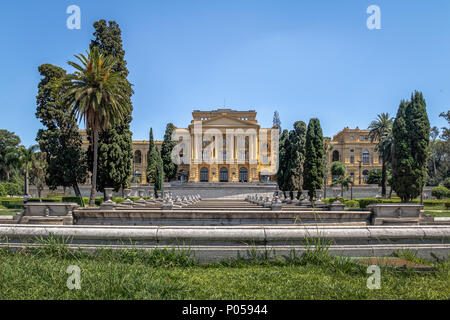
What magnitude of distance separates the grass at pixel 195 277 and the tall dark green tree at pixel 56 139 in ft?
98.8

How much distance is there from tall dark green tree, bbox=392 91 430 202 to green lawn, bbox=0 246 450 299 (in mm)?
30834

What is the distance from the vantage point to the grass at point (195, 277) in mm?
3953

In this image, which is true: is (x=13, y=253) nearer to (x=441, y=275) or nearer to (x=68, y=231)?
(x=68, y=231)

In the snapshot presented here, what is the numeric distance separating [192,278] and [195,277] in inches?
2.1

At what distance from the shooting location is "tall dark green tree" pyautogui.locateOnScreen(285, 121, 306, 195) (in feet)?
145

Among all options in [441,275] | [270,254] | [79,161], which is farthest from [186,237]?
[79,161]

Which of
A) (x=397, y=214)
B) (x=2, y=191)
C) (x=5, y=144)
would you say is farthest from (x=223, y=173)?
(x=397, y=214)

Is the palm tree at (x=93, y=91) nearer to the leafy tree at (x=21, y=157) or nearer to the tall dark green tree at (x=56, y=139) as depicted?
the tall dark green tree at (x=56, y=139)

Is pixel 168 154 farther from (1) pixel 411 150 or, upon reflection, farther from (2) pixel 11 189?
(1) pixel 411 150

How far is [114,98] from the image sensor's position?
2558 cm

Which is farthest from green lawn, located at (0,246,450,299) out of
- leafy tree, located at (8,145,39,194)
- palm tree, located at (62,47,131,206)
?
leafy tree, located at (8,145,39,194)

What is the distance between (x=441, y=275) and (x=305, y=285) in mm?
1991

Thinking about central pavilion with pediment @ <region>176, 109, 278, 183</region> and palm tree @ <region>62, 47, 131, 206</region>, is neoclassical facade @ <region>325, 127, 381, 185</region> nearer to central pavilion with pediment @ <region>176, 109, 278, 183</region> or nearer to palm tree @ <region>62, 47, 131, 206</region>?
central pavilion with pediment @ <region>176, 109, 278, 183</region>

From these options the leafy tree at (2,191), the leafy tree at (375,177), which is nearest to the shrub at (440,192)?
the leafy tree at (375,177)
